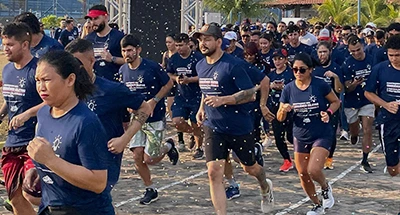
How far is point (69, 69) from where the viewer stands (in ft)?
12.2

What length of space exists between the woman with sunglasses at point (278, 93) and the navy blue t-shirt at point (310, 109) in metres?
2.26

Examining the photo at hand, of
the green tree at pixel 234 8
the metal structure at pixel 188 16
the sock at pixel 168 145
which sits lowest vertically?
the sock at pixel 168 145

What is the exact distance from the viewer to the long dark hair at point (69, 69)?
12.1 feet

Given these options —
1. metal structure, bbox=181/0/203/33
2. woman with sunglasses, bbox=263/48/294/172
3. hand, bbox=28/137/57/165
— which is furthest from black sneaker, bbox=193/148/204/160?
hand, bbox=28/137/57/165

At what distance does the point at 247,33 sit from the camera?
13625mm

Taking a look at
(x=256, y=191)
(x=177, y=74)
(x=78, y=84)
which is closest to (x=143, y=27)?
(x=177, y=74)

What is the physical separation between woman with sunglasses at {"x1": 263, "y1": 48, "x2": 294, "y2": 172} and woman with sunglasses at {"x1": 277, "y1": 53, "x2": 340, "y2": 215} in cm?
226

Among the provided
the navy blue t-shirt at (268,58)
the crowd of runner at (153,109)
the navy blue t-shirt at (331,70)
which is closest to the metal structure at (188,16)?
the crowd of runner at (153,109)

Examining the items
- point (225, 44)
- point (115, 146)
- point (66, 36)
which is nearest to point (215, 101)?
point (115, 146)

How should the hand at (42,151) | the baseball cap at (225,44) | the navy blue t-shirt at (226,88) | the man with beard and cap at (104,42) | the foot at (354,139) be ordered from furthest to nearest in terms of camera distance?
the foot at (354,139) < the baseball cap at (225,44) < the man with beard and cap at (104,42) < the navy blue t-shirt at (226,88) < the hand at (42,151)

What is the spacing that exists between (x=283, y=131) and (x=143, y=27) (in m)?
5.80

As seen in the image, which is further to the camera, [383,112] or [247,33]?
[247,33]

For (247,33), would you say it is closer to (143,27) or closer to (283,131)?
(143,27)

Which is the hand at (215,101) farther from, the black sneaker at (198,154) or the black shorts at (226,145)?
the black sneaker at (198,154)
